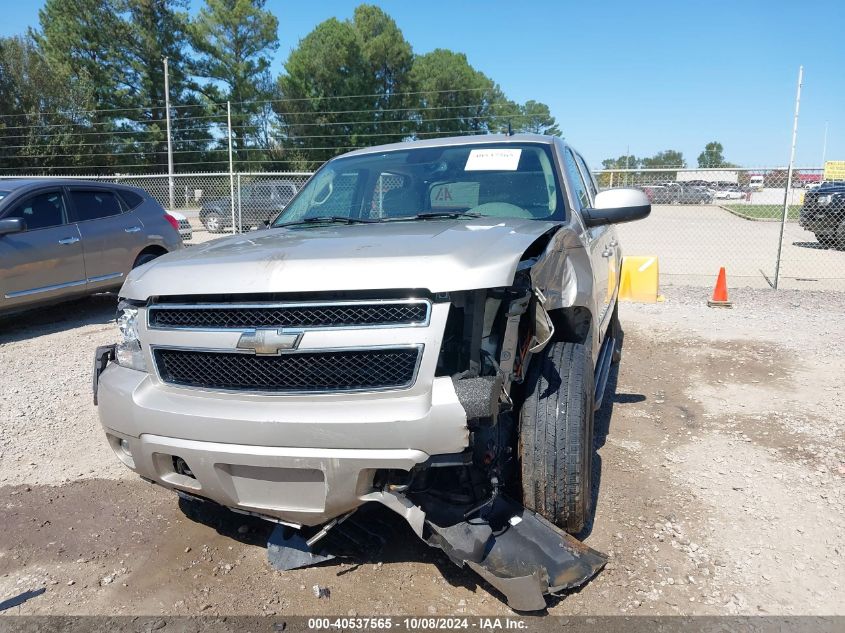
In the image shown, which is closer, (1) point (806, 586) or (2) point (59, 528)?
(1) point (806, 586)

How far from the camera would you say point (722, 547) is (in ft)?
9.05

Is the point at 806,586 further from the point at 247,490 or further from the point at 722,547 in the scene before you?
the point at 247,490

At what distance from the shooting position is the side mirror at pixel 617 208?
3416mm

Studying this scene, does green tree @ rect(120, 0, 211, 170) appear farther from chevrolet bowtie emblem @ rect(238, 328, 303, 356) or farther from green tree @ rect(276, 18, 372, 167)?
chevrolet bowtie emblem @ rect(238, 328, 303, 356)

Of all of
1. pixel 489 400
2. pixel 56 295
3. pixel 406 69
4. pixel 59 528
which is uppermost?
pixel 406 69

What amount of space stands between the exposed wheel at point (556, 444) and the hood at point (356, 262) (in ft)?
2.01

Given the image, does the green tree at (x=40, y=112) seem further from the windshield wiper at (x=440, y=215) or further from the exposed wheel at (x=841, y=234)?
the exposed wheel at (x=841, y=234)

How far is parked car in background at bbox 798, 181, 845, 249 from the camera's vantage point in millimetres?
14070

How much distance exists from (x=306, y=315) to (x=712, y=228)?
23.8 m

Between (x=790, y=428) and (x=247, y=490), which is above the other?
(x=247, y=490)

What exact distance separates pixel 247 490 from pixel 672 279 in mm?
10211

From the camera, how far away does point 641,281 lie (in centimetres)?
883

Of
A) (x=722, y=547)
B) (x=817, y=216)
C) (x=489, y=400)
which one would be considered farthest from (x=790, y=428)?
(x=817, y=216)

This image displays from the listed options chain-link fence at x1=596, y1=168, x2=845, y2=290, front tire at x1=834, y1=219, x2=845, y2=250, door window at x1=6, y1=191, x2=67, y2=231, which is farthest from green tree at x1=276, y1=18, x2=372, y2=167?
door window at x1=6, y1=191, x2=67, y2=231
